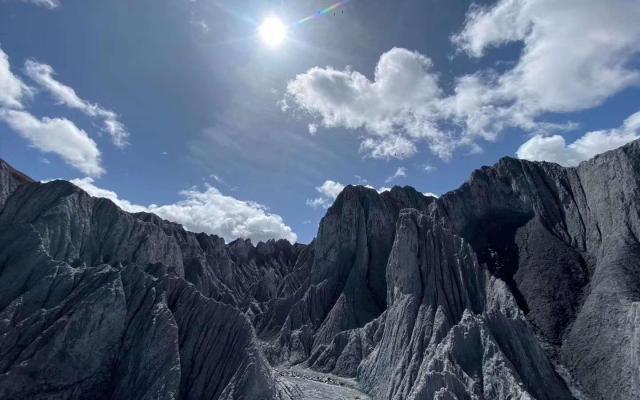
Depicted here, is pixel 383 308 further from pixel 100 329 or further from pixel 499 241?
pixel 100 329

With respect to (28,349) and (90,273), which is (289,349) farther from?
(28,349)

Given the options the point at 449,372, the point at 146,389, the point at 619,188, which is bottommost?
the point at 146,389

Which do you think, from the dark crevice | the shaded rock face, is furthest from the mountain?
the dark crevice

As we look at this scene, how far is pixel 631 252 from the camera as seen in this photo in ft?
157

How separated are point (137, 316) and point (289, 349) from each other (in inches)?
1328

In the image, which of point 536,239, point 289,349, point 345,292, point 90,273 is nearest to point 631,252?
point 536,239

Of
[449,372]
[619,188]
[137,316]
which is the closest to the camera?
[449,372]

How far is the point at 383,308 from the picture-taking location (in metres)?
75.6

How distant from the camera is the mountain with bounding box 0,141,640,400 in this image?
37.3 meters

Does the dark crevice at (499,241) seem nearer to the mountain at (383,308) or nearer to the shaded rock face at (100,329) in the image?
the mountain at (383,308)

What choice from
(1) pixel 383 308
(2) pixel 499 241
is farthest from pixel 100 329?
(2) pixel 499 241

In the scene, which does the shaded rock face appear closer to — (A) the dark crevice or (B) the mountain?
(B) the mountain

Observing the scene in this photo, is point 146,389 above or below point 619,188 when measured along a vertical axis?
below

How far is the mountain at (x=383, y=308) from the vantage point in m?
37.3
